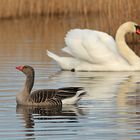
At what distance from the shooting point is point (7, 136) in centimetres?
979

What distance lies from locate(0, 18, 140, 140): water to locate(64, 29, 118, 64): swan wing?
45cm

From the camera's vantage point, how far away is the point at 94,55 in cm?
1702

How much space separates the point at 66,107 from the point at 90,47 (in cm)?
497

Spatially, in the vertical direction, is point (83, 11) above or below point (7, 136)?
above

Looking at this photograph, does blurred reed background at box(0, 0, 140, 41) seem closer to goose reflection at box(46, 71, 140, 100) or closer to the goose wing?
goose reflection at box(46, 71, 140, 100)

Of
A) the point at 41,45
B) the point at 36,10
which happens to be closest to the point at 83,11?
the point at 36,10

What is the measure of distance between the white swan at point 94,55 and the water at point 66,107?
0.33m

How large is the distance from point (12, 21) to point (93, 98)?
1568cm

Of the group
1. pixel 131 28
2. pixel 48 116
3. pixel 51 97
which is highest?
pixel 131 28

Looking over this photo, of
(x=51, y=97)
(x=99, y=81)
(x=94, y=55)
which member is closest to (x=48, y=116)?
(x=51, y=97)

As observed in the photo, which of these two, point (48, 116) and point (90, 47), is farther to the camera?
point (90, 47)

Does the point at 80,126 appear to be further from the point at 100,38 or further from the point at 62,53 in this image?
the point at 62,53

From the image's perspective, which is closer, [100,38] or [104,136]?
[104,136]

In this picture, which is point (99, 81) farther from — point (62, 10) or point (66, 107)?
point (62, 10)
